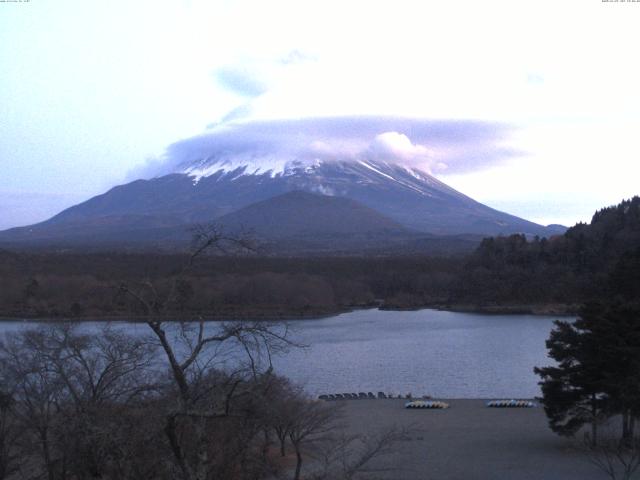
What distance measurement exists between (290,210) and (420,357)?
71237mm

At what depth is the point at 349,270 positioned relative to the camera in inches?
2099

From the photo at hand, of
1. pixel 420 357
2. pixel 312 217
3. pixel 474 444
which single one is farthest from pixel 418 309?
pixel 312 217

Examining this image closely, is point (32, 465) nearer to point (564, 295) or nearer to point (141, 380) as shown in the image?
point (141, 380)

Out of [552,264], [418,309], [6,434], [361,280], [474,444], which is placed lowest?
[474,444]

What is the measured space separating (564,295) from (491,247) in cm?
795

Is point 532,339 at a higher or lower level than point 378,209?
lower

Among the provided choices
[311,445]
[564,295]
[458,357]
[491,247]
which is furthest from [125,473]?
[491,247]

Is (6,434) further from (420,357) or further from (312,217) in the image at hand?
(312,217)

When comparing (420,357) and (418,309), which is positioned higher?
(418,309)

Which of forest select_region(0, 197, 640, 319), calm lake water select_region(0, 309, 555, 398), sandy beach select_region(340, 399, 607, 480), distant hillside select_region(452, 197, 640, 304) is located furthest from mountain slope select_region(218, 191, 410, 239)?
sandy beach select_region(340, 399, 607, 480)

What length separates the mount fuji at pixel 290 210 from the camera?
83.2m

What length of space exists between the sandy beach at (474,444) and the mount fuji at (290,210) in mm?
56304

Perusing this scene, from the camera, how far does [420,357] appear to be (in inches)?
914

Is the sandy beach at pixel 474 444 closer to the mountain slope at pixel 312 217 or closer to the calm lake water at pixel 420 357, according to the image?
the calm lake water at pixel 420 357
